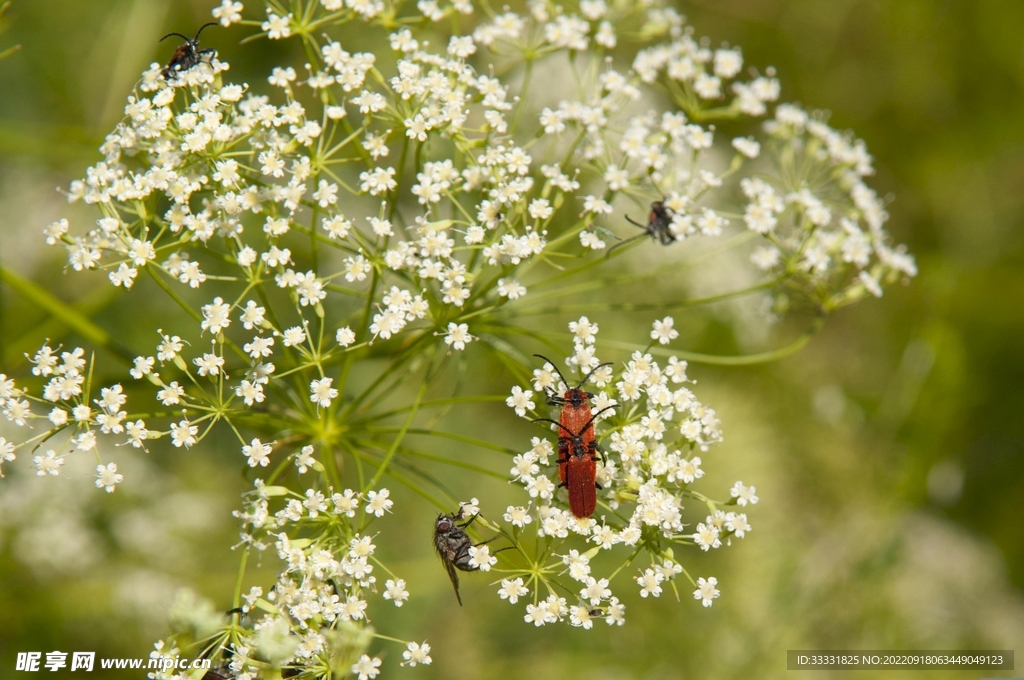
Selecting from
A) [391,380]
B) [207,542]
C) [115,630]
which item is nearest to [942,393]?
[391,380]

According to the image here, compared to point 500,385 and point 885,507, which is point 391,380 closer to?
point 500,385

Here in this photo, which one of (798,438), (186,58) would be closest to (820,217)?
(186,58)

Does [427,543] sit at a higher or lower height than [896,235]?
lower

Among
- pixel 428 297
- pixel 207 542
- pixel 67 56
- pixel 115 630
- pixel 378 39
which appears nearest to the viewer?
pixel 428 297

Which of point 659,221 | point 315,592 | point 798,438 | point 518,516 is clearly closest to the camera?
point 315,592

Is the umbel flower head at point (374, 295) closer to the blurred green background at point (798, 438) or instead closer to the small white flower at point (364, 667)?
the small white flower at point (364, 667)

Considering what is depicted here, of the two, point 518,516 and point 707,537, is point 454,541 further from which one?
point 707,537

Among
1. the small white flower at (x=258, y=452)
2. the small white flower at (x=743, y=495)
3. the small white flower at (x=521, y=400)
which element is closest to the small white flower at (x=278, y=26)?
the small white flower at (x=258, y=452)

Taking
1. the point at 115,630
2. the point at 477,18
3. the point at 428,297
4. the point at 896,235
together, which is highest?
the point at 477,18
